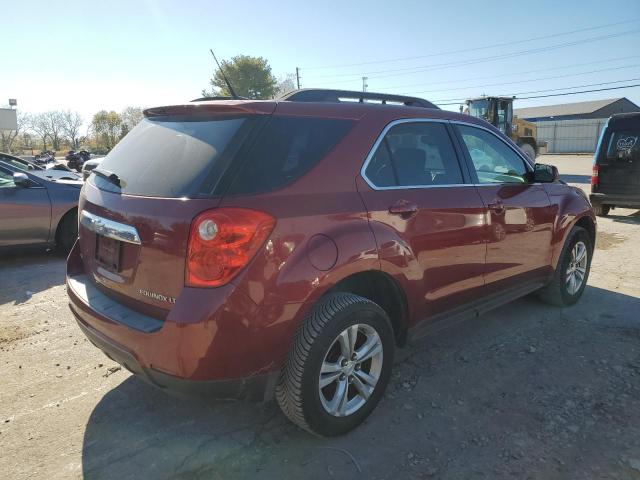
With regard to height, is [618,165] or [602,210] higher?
[618,165]

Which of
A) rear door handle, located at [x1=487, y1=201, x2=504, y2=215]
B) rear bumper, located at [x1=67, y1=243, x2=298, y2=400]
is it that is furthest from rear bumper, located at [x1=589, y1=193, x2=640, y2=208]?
rear bumper, located at [x1=67, y1=243, x2=298, y2=400]

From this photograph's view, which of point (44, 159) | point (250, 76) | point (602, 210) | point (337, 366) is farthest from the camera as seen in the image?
point (250, 76)

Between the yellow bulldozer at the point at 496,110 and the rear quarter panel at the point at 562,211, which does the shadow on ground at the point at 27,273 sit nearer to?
the rear quarter panel at the point at 562,211

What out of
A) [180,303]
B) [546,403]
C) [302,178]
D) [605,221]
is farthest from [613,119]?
[180,303]

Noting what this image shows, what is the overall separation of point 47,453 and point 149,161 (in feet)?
5.29

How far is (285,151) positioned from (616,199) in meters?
9.65

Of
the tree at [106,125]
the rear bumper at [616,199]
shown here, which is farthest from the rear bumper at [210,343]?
the tree at [106,125]

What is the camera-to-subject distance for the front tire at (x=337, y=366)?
2.36 meters

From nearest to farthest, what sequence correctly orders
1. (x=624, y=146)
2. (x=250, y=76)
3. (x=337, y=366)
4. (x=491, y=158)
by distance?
(x=337, y=366), (x=491, y=158), (x=624, y=146), (x=250, y=76)

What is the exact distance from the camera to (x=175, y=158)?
244 centimetres

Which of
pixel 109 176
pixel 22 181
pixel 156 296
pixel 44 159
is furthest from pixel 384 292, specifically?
pixel 44 159

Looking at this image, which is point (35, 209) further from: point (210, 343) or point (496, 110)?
point (496, 110)

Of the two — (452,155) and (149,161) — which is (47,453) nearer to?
(149,161)

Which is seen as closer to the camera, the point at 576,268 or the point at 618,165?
the point at 576,268
